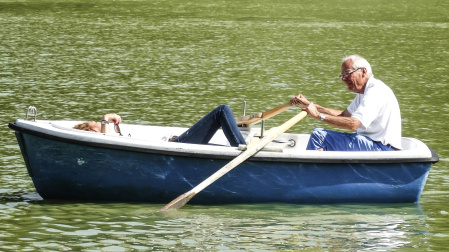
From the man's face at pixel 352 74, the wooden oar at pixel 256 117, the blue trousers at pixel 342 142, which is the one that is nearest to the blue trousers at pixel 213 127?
the blue trousers at pixel 342 142

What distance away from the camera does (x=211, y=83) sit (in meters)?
21.1

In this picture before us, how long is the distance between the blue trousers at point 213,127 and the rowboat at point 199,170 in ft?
1.38

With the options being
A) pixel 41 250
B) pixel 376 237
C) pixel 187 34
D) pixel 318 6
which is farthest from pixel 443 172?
pixel 318 6

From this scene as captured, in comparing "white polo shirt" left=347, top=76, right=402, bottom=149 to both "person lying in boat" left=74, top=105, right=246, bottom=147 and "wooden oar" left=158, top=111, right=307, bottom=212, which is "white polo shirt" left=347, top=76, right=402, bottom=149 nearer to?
"wooden oar" left=158, top=111, right=307, bottom=212

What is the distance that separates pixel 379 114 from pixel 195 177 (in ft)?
6.40

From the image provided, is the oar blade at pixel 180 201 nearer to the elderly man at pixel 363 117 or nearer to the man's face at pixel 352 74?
the elderly man at pixel 363 117

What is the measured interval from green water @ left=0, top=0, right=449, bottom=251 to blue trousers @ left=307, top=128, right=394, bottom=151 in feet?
2.03

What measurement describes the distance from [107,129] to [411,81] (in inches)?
503

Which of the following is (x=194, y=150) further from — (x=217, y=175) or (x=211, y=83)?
(x=211, y=83)

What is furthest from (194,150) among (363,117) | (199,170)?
(363,117)

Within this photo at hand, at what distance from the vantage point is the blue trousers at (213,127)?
34.0ft

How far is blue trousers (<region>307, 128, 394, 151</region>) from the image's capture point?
10266 millimetres

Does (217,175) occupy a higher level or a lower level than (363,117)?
lower

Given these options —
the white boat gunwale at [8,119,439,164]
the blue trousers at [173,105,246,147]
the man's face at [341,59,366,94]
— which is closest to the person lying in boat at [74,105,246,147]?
the blue trousers at [173,105,246,147]
